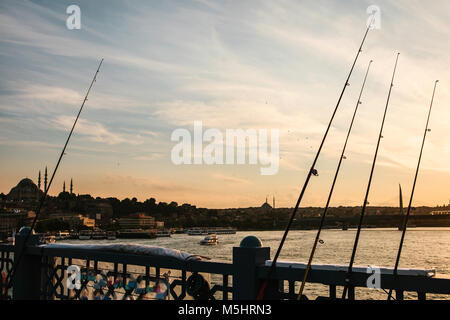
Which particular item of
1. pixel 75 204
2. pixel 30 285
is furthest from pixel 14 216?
pixel 30 285

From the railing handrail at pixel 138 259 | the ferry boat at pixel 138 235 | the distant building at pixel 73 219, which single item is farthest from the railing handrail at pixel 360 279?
the distant building at pixel 73 219

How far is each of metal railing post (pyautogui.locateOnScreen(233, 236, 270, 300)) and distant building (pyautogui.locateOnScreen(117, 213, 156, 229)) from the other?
546ft

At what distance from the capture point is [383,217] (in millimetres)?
105812

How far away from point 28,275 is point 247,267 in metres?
4.48

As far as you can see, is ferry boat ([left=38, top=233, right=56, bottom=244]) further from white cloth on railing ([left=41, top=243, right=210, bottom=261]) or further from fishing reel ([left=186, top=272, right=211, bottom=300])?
fishing reel ([left=186, top=272, right=211, bottom=300])

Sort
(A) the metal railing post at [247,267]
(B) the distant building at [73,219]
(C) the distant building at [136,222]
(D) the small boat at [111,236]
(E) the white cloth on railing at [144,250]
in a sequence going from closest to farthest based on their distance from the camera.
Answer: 1. (A) the metal railing post at [247,267]
2. (E) the white cloth on railing at [144,250]
3. (D) the small boat at [111,236]
4. (B) the distant building at [73,219]
5. (C) the distant building at [136,222]

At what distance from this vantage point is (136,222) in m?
169

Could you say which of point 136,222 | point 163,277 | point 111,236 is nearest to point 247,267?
point 163,277

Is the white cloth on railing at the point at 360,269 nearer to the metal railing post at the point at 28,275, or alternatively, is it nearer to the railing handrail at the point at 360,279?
the railing handrail at the point at 360,279

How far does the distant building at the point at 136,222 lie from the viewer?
6644 inches

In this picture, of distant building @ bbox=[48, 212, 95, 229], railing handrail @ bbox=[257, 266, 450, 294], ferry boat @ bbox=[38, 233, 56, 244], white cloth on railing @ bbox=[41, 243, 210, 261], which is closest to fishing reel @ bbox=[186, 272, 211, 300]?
white cloth on railing @ bbox=[41, 243, 210, 261]

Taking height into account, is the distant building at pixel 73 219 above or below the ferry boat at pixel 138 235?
above

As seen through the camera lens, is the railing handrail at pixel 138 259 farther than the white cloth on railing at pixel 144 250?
No
